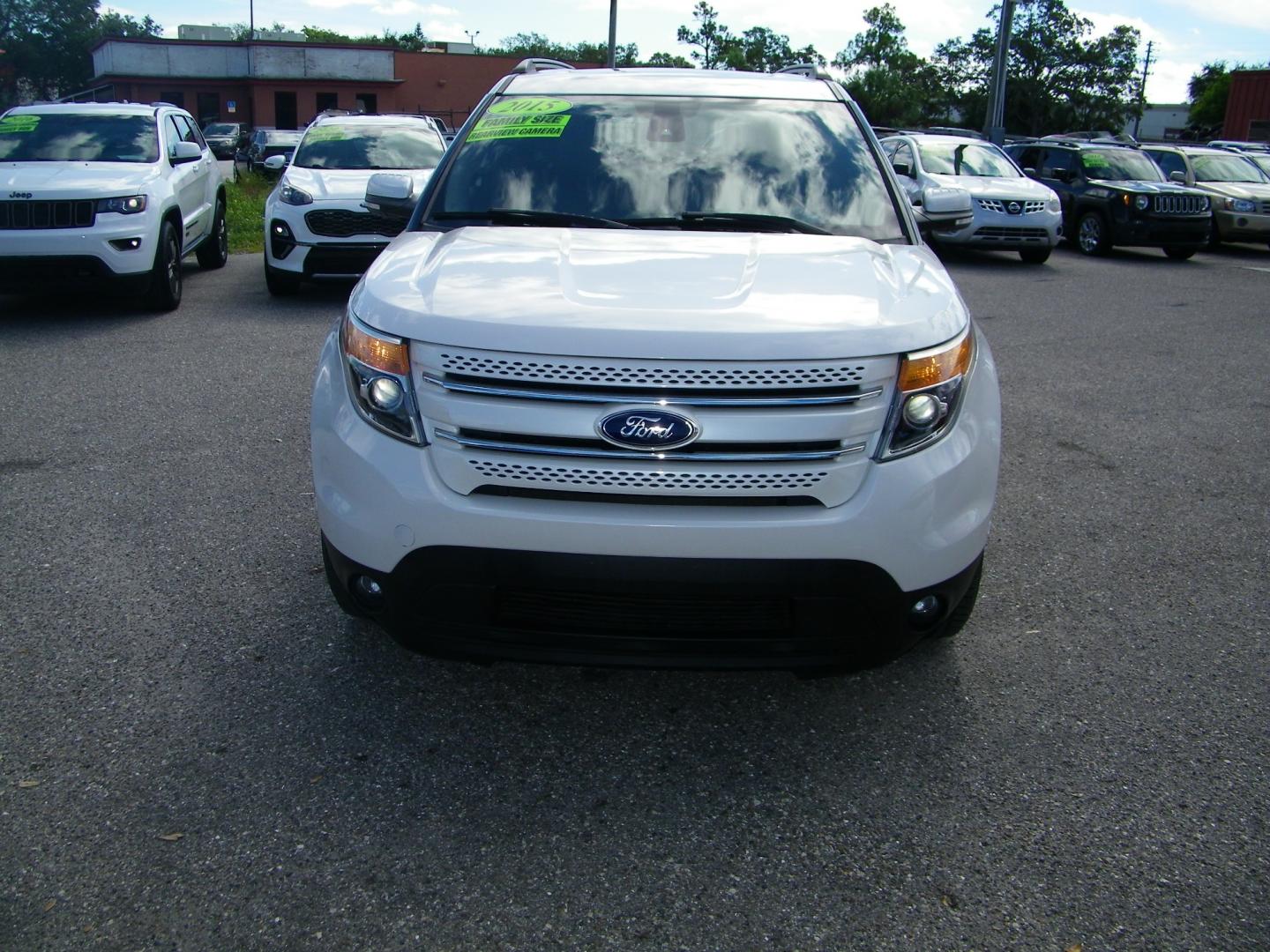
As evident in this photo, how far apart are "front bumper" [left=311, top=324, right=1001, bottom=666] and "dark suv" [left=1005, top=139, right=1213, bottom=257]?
15007 millimetres

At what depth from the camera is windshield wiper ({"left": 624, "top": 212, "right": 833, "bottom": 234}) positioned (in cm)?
367

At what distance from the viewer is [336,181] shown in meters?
10.2

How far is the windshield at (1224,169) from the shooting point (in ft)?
59.6

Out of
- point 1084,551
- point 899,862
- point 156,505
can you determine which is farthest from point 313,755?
point 1084,551

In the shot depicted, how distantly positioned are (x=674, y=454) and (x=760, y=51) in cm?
8379

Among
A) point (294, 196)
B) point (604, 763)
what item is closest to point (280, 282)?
point (294, 196)

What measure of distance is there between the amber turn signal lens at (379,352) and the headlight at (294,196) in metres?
7.60

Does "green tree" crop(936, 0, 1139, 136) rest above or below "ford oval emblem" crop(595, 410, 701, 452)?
above

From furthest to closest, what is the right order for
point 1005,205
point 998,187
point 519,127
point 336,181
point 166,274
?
1. point 998,187
2. point 1005,205
3. point 336,181
4. point 166,274
5. point 519,127

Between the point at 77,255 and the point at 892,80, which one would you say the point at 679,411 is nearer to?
the point at 77,255

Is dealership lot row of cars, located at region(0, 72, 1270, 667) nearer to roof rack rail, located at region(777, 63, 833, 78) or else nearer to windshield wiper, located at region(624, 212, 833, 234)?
windshield wiper, located at region(624, 212, 833, 234)

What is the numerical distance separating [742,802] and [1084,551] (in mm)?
2349

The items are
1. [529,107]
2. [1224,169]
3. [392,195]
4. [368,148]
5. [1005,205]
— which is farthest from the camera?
[1224,169]

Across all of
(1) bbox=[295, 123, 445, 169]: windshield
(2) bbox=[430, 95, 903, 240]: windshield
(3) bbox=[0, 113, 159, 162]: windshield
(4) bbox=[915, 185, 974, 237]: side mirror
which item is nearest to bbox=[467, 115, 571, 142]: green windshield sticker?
(2) bbox=[430, 95, 903, 240]: windshield
